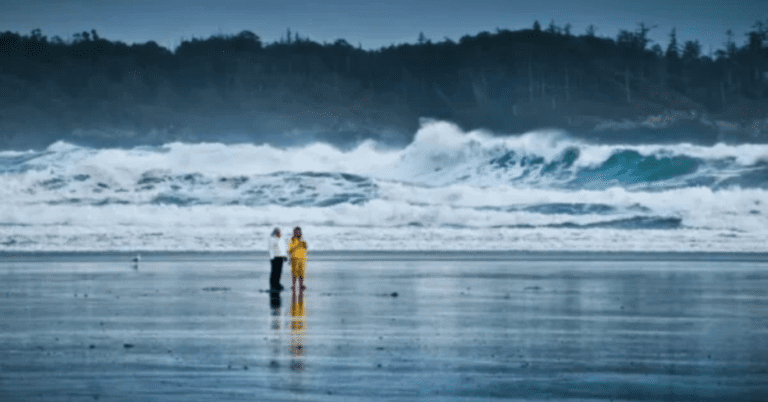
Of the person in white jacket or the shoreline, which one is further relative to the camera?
the shoreline

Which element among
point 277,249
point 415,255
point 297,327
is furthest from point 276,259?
point 415,255

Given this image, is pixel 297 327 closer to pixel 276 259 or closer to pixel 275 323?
pixel 275 323

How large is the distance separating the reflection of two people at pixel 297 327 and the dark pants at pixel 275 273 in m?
0.47

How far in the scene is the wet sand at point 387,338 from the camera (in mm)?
9297

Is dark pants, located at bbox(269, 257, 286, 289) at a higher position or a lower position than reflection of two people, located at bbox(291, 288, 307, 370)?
higher

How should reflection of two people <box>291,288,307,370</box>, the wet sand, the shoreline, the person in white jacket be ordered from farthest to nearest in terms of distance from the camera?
the shoreline, the person in white jacket, reflection of two people <box>291,288,307,370</box>, the wet sand

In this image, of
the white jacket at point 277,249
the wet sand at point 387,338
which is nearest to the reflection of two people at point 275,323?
the wet sand at point 387,338

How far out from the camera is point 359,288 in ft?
70.8

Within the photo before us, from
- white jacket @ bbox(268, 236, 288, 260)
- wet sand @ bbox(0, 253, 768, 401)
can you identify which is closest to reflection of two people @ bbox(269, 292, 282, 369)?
wet sand @ bbox(0, 253, 768, 401)

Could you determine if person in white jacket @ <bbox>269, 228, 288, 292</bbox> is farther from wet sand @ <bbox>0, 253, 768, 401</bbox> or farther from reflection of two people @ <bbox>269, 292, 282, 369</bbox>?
wet sand @ <bbox>0, 253, 768, 401</bbox>

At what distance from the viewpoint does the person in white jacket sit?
69.3 ft

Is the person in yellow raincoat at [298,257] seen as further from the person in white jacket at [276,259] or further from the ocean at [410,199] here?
the ocean at [410,199]

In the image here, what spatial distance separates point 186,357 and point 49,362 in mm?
1322

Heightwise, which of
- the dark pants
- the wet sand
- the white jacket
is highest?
the white jacket
